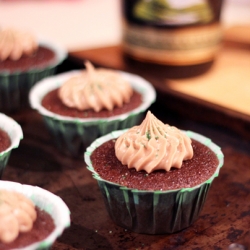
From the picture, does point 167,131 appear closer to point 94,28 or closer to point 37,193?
point 37,193

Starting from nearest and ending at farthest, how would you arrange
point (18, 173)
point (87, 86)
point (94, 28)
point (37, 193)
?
point (37, 193) → point (18, 173) → point (87, 86) → point (94, 28)

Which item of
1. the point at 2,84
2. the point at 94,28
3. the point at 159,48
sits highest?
the point at 159,48

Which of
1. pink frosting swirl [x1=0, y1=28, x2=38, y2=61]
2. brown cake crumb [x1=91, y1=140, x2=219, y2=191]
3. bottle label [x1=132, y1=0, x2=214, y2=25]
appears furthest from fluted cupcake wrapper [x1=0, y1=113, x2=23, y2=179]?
bottle label [x1=132, y1=0, x2=214, y2=25]

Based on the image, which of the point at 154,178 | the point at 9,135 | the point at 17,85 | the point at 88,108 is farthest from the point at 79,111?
the point at 154,178

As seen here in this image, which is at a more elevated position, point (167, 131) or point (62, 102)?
point (167, 131)

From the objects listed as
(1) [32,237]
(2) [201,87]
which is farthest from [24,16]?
(1) [32,237]

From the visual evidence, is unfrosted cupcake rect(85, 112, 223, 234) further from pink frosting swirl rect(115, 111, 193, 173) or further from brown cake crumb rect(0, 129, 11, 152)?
brown cake crumb rect(0, 129, 11, 152)
